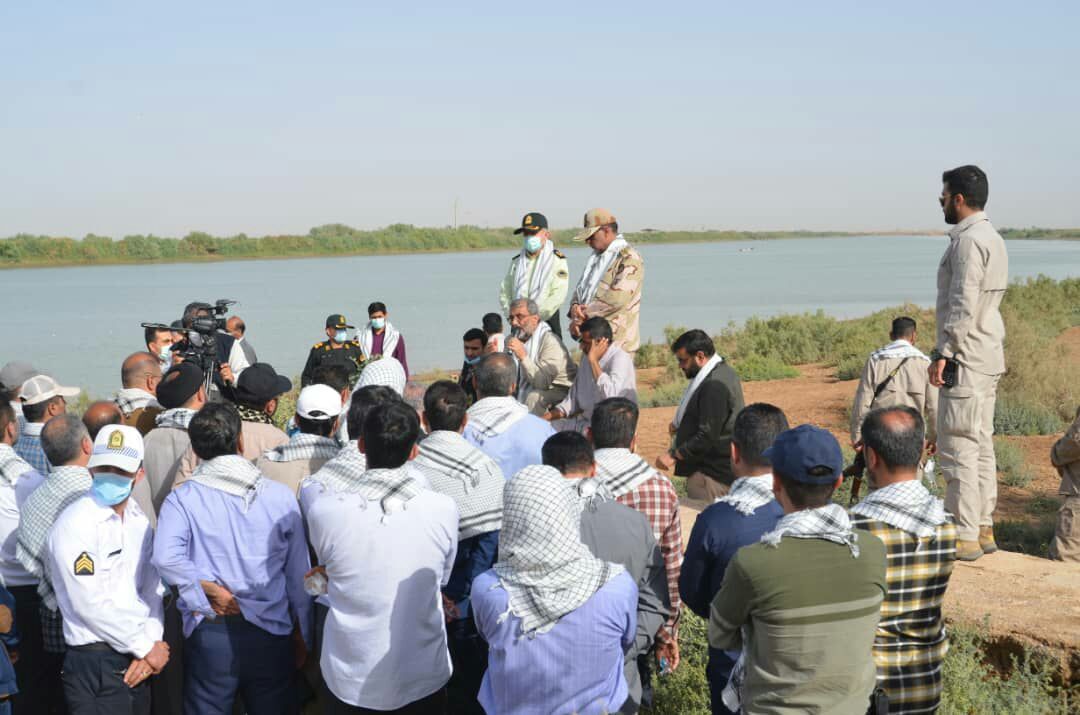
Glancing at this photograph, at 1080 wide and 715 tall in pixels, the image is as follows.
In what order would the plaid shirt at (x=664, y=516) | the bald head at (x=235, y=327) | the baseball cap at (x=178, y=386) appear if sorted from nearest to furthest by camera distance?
1. the plaid shirt at (x=664, y=516)
2. the baseball cap at (x=178, y=386)
3. the bald head at (x=235, y=327)

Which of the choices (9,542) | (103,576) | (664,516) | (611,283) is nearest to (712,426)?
(664,516)

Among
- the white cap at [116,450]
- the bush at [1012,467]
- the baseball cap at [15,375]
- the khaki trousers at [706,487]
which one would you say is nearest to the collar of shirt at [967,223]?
the khaki trousers at [706,487]

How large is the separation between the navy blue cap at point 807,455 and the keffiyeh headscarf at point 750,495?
41 cm

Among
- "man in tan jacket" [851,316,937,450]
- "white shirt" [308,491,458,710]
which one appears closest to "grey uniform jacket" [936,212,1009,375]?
"man in tan jacket" [851,316,937,450]

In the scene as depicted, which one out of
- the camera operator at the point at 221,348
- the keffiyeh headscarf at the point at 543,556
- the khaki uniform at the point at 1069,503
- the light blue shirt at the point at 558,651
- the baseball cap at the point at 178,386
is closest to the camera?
the keffiyeh headscarf at the point at 543,556

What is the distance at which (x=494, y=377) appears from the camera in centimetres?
498

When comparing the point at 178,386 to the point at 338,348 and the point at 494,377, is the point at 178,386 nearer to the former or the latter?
the point at 494,377

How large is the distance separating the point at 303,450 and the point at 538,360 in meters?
2.87

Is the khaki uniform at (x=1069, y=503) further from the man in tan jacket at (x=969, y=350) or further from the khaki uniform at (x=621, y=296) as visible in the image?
the khaki uniform at (x=621, y=296)

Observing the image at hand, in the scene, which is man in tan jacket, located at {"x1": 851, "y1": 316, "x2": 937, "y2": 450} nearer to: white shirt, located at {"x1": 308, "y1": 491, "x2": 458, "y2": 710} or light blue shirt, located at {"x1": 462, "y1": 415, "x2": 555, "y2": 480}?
light blue shirt, located at {"x1": 462, "y1": 415, "x2": 555, "y2": 480}

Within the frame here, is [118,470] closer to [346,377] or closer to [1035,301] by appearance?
[346,377]

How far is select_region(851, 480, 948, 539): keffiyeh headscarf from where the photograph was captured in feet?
10.3

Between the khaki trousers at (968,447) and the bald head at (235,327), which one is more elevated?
the bald head at (235,327)

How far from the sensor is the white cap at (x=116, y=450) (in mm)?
3459
